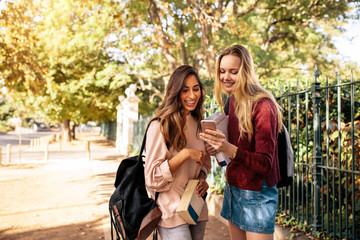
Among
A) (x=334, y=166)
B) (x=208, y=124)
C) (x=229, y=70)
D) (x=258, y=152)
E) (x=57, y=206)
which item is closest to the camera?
(x=208, y=124)

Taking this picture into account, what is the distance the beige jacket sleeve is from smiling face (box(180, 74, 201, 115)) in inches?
9.8

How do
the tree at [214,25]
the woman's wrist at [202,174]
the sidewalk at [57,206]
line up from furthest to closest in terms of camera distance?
the tree at [214,25] → the sidewalk at [57,206] → the woman's wrist at [202,174]

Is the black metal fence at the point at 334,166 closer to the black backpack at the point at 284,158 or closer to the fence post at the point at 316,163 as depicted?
the fence post at the point at 316,163

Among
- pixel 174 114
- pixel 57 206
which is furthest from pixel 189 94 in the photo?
pixel 57 206

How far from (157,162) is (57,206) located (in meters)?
5.36

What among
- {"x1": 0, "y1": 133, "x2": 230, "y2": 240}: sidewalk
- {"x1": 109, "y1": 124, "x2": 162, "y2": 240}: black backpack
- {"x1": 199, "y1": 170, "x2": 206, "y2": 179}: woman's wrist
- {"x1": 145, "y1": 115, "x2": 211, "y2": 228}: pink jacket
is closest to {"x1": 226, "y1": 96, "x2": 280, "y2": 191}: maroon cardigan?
{"x1": 199, "y1": 170, "x2": 206, "y2": 179}: woman's wrist

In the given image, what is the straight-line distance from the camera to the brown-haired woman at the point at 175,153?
2023mm

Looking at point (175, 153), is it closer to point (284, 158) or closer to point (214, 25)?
point (284, 158)

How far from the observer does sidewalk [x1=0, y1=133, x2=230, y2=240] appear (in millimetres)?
5043

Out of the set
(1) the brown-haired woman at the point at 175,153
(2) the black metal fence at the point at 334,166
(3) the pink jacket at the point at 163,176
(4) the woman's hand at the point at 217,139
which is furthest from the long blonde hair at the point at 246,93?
(2) the black metal fence at the point at 334,166

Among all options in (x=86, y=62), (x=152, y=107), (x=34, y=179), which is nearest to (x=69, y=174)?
(x=34, y=179)

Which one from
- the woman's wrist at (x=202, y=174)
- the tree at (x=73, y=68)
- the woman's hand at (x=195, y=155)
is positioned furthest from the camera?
the tree at (x=73, y=68)

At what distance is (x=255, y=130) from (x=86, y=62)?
23.4 metres

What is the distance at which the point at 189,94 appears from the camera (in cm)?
218
